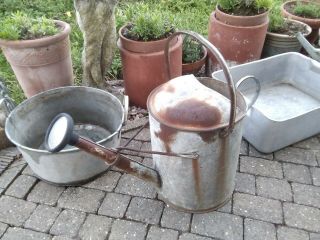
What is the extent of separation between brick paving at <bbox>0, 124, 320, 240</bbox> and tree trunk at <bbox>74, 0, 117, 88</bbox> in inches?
38.5

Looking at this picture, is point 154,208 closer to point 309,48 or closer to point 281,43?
point 309,48

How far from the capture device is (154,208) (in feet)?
7.89

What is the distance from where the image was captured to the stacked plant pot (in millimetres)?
3244

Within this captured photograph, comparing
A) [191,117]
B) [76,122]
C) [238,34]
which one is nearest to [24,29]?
[76,122]

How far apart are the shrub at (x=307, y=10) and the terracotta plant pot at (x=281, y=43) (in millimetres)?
297

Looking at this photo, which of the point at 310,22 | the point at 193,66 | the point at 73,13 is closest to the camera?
the point at 193,66

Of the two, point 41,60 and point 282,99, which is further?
point 282,99

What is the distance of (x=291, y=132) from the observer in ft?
8.82

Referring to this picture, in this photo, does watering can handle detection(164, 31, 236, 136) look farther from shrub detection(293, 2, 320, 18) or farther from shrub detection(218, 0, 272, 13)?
shrub detection(293, 2, 320, 18)

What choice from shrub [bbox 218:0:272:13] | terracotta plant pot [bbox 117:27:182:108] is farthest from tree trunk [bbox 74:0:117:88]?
shrub [bbox 218:0:272:13]

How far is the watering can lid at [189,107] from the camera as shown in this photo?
1.83m

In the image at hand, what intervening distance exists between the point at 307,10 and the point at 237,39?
1.28 m

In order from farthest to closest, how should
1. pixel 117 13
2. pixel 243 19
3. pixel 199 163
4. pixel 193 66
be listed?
Answer: pixel 117 13
pixel 193 66
pixel 243 19
pixel 199 163

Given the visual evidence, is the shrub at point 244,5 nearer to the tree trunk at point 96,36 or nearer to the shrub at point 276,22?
the shrub at point 276,22
